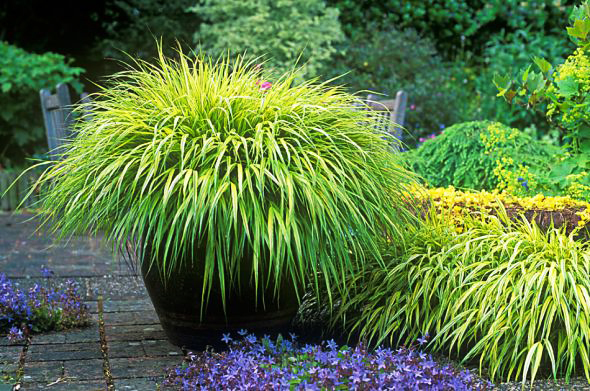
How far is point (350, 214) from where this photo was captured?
2.67 meters

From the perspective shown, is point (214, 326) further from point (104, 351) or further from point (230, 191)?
point (230, 191)

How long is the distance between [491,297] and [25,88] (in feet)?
18.8

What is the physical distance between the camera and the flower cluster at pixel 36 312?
10.1 ft

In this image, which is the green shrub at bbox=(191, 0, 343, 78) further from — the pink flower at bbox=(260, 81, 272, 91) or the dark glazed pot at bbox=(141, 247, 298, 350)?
the dark glazed pot at bbox=(141, 247, 298, 350)

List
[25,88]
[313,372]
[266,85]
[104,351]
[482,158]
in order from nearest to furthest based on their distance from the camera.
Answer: [313,372], [104,351], [266,85], [482,158], [25,88]

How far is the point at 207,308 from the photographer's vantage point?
110 inches

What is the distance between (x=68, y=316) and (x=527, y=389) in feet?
6.22

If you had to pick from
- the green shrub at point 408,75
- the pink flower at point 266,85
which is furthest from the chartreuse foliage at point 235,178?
the green shrub at point 408,75

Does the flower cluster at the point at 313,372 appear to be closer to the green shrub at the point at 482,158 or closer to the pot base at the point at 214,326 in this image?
the pot base at the point at 214,326

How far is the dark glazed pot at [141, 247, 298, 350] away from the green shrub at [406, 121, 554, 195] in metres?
1.69

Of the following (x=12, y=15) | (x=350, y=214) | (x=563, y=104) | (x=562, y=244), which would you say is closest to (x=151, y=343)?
(x=350, y=214)

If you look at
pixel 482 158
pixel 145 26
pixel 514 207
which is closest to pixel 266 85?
pixel 514 207

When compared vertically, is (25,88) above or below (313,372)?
above

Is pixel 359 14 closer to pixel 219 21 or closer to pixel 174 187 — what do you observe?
pixel 219 21
